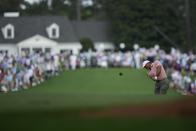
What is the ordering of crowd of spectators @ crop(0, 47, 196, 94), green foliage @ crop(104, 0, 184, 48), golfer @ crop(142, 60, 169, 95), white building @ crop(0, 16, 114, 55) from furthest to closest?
green foliage @ crop(104, 0, 184, 48) < white building @ crop(0, 16, 114, 55) < crowd of spectators @ crop(0, 47, 196, 94) < golfer @ crop(142, 60, 169, 95)

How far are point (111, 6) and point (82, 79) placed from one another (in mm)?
23729

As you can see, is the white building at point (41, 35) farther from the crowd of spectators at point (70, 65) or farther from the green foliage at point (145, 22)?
the green foliage at point (145, 22)

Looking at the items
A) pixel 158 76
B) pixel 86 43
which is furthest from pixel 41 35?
pixel 158 76

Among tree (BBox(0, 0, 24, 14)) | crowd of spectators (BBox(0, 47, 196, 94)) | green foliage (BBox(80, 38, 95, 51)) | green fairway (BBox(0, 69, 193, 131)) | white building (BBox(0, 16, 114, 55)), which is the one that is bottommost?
crowd of spectators (BBox(0, 47, 196, 94))

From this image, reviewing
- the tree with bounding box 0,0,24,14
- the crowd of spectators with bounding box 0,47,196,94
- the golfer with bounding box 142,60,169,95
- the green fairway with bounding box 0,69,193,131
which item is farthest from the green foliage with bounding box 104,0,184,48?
Result: the green fairway with bounding box 0,69,193,131

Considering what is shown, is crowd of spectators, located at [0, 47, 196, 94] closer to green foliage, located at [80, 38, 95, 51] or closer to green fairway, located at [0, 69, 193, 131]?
green foliage, located at [80, 38, 95, 51]

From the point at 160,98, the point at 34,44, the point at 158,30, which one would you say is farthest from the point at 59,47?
the point at 160,98

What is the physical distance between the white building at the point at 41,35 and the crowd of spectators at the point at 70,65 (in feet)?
3.46

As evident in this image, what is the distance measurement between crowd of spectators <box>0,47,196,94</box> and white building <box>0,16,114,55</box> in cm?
106

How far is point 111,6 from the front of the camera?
54281 mm

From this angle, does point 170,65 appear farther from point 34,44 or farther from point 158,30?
Answer: point 158,30

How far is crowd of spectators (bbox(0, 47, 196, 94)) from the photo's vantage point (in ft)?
85.6

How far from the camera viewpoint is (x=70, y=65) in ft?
124

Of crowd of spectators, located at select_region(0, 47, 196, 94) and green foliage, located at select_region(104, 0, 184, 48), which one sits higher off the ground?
green foliage, located at select_region(104, 0, 184, 48)
